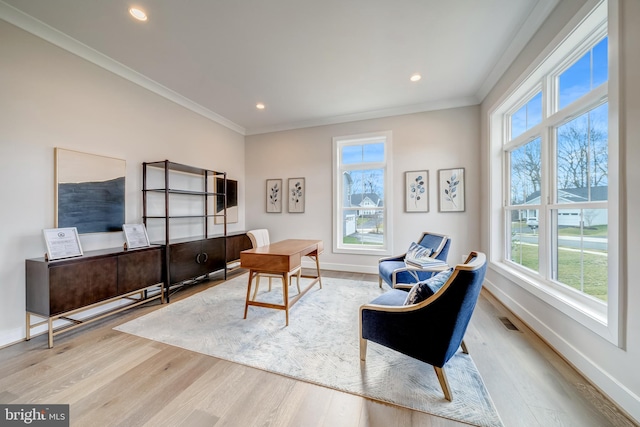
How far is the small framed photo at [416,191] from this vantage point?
4047 mm

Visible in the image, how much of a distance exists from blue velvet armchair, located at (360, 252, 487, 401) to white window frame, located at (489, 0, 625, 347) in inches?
31.7

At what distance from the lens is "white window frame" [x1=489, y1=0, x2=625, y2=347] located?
1.44 m

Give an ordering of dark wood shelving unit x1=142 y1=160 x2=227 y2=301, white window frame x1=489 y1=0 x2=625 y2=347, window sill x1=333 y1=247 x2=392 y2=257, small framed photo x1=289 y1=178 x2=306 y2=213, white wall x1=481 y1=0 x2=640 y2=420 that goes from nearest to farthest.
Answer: white wall x1=481 y1=0 x2=640 y2=420 < white window frame x1=489 y1=0 x2=625 y2=347 < dark wood shelving unit x1=142 y1=160 x2=227 y2=301 < window sill x1=333 y1=247 x2=392 y2=257 < small framed photo x1=289 y1=178 x2=306 y2=213

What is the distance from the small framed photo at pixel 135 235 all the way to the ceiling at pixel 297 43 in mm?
1927

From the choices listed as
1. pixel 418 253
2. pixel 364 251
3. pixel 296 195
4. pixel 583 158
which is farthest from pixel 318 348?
pixel 296 195

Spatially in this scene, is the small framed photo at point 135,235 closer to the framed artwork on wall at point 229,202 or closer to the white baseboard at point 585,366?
the framed artwork on wall at point 229,202

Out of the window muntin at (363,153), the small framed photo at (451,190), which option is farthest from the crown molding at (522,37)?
the window muntin at (363,153)

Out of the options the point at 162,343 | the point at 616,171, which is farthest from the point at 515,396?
the point at 162,343

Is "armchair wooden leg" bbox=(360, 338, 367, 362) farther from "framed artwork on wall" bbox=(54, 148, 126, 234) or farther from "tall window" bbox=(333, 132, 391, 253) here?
"framed artwork on wall" bbox=(54, 148, 126, 234)

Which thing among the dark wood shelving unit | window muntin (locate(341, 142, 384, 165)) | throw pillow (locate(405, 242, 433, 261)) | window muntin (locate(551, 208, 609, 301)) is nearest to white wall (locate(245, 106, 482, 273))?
window muntin (locate(341, 142, 384, 165))

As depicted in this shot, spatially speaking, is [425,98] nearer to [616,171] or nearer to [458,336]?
[616,171]

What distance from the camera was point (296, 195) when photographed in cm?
486

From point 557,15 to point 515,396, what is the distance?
9.71 feet

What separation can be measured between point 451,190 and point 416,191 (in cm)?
54
